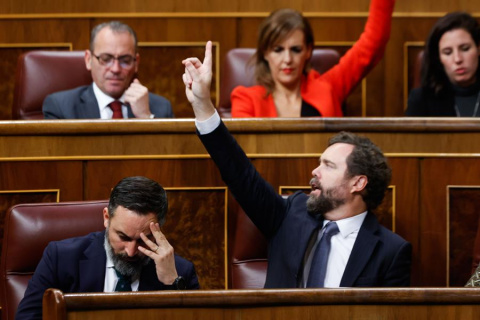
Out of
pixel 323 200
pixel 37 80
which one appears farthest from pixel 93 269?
pixel 37 80

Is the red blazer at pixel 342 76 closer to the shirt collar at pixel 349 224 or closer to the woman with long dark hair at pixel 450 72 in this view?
the woman with long dark hair at pixel 450 72

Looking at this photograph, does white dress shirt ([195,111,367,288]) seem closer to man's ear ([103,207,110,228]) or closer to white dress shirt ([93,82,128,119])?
man's ear ([103,207,110,228])

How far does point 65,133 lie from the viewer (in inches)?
52.8

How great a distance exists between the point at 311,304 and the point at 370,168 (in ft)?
1.73

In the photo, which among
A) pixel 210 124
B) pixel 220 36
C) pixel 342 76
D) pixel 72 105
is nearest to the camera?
pixel 210 124

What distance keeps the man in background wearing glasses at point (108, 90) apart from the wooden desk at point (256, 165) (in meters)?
0.28

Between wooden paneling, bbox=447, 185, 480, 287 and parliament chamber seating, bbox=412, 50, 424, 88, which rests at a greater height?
parliament chamber seating, bbox=412, 50, 424, 88

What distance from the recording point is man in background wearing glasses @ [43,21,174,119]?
1.63 meters

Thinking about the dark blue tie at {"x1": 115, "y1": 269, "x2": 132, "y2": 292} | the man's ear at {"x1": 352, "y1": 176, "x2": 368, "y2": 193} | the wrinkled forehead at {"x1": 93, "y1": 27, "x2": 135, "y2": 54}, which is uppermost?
the wrinkled forehead at {"x1": 93, "y1": 27, "x2": 135, "y2": 54}

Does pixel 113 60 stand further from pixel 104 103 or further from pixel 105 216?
pixel 105 216

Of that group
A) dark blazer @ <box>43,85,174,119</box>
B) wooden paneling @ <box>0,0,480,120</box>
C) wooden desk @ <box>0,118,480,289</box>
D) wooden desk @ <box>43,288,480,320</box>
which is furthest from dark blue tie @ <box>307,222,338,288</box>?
wooden paneling @ <box>0,0,480,120</box>

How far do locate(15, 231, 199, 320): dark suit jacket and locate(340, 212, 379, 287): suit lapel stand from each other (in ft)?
0.77

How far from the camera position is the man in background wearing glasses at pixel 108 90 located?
1627mm

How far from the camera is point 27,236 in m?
1.18
